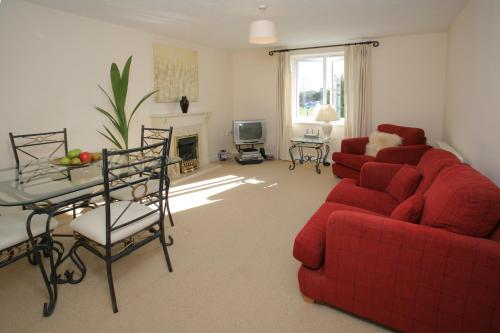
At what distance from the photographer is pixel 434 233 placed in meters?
1.51

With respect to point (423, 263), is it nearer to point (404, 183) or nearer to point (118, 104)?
point (404, 183)

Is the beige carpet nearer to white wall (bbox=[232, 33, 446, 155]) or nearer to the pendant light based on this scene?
the pendant light

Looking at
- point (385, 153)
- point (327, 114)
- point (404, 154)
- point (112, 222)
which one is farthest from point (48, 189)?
point (327, 114)

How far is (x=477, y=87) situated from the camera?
286cm

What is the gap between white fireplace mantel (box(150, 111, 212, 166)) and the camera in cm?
495

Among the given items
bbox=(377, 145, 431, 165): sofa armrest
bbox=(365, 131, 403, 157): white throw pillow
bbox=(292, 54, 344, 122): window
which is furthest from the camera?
bbox=(292, 54, 344, 122): window

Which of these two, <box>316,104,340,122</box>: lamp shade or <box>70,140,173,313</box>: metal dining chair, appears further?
<box>316,104,340,122</box>: lamp shade

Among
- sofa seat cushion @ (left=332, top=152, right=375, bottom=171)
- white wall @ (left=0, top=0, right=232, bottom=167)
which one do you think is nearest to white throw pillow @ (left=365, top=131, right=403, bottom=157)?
sofa seat cushion @ (left=332, top=152, right=375, bottom=171)

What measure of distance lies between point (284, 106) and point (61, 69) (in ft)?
13.2

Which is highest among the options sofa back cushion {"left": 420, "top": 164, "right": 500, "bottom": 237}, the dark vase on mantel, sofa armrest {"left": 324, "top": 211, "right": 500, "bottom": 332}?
the dark vase on mantel

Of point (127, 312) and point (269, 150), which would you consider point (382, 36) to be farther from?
point (127, 312)

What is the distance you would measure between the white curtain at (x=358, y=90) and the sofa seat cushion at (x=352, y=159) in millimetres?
1148

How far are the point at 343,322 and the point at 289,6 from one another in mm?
3186

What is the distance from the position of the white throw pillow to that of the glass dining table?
10.6 ft
